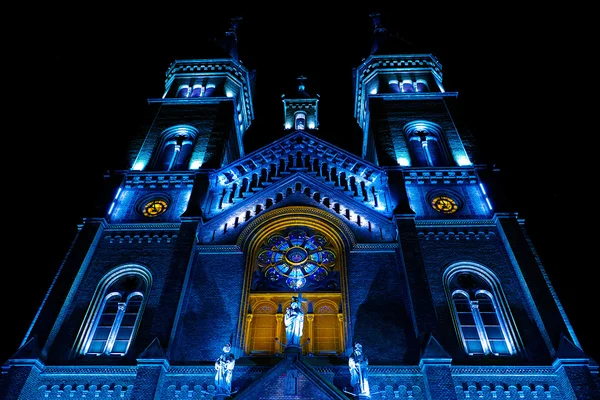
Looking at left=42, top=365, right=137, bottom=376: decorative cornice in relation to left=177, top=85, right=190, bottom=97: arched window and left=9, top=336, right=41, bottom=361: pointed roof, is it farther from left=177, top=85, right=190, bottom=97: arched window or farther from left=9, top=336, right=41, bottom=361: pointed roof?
left=177, top=85, right=190, bottom=97: arched window

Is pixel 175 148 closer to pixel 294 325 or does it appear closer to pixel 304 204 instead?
pixel 304 204

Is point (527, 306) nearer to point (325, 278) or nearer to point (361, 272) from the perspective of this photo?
point (361, 272)

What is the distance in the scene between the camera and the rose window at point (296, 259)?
832 inches

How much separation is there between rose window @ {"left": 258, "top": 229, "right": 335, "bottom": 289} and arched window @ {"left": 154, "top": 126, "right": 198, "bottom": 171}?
7.57 meters

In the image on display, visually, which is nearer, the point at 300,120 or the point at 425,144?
the point at 425,144

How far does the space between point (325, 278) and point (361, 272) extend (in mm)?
1450

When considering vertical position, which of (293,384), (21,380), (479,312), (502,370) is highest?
(479,312)

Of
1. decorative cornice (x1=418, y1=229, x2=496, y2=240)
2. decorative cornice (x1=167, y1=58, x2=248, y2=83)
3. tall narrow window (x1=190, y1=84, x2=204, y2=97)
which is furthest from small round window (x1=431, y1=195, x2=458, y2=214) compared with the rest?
decorative cornice (x1=167, y1=58, x2=248, y2=83)

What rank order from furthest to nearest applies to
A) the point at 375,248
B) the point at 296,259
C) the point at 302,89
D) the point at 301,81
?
the point at 301,81, the point at 302,89, the point at 296,259, the point at 375,248

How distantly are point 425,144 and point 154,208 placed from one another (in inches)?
566

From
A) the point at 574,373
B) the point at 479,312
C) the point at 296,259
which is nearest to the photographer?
the point at 574,373

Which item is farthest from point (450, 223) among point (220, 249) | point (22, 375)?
point (22, 375)

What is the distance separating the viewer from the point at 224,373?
52.1 ft

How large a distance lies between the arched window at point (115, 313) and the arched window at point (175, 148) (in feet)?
24.6
